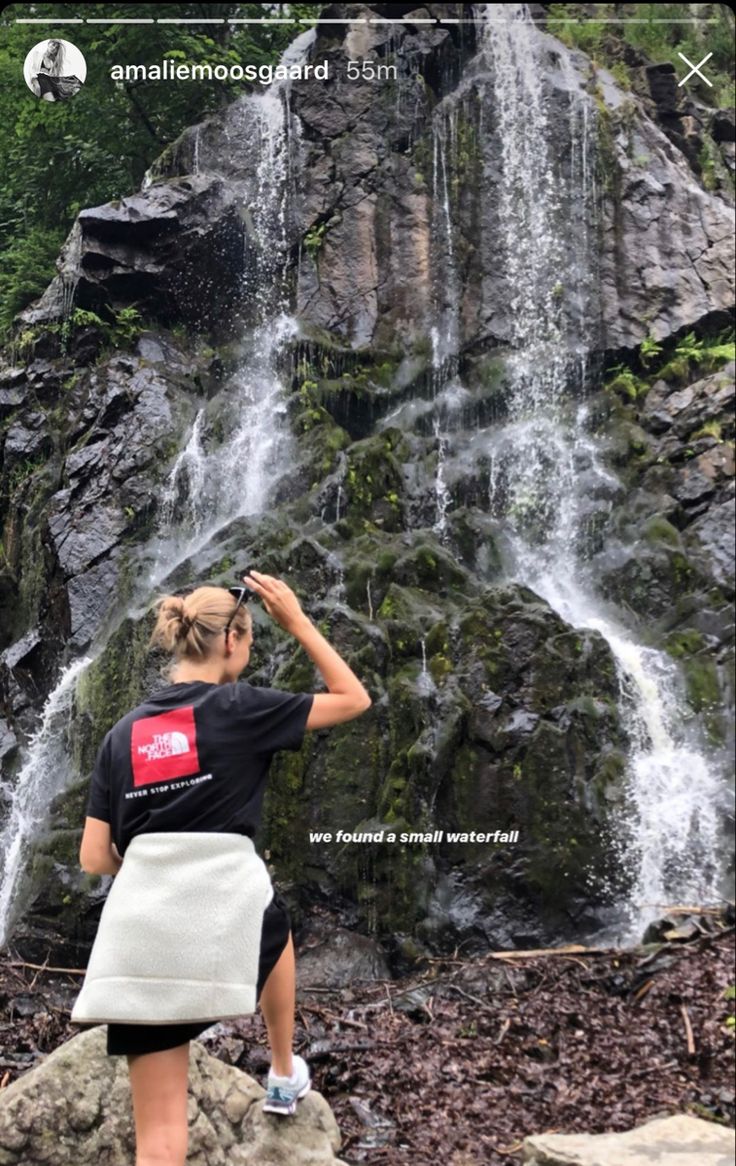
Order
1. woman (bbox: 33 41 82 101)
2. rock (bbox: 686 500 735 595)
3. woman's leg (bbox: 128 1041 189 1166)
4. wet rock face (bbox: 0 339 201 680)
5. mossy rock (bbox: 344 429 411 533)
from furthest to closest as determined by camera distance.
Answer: mossy rock (bbox: 344 429 411 533) < rock (bbox: 686 500 735 595) < wet rock face (bbox: 0 339 201 680) < woman (bbox: 33 41 82 101) < woman's leg (bbox: 128 1041 189 1166)

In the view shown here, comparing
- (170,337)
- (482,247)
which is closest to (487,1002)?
(170,337)

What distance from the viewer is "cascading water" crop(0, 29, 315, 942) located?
17.5ft

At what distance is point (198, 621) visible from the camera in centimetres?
202

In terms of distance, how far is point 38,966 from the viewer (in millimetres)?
4348

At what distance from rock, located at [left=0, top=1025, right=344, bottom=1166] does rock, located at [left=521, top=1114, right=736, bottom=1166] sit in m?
0.59

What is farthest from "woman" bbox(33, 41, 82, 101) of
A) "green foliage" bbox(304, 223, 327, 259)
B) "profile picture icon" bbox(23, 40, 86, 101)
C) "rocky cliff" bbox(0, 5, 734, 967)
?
"green foliage" bbox(304, 223, 327, 259)

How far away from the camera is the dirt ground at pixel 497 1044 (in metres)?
3.12

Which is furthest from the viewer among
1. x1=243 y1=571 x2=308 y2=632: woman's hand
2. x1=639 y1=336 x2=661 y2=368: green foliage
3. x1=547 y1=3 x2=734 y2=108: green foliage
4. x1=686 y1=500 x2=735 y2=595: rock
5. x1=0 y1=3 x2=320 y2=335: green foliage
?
x1=639 y1=336 x2=661 y2=368: green foliage

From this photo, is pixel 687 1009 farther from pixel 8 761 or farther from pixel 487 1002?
pixel 8 761

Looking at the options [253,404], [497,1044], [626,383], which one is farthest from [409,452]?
[497,1044]

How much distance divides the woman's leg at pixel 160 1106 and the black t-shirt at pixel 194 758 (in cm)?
41

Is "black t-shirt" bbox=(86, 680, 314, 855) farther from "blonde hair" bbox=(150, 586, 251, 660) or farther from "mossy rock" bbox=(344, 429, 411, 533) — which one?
"mossy rock" bbox=(344, 429, 411, 533)

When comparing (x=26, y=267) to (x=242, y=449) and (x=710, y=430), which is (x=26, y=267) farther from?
(x=710, y=430)

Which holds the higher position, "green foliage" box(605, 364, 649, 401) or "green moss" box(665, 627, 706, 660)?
"green foliage" box(605, 364, 649, 401)
